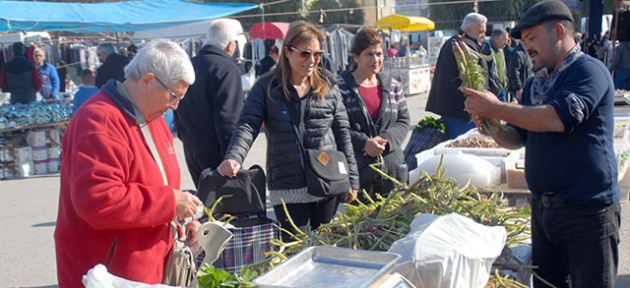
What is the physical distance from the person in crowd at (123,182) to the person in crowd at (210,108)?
222 cm

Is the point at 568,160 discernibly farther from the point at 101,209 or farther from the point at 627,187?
the point at 627,187

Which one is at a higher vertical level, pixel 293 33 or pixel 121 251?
pixel 293 33

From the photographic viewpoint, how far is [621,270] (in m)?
5.07

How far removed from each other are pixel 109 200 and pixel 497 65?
6564mm

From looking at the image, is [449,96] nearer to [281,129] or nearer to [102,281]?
[281,129]

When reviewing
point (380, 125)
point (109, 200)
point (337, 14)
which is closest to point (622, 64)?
point (380, 125)

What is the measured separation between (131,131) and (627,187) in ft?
18.3

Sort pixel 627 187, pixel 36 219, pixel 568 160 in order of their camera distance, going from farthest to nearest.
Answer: pixel 36 219
pixel 627 187
pixel 568 160

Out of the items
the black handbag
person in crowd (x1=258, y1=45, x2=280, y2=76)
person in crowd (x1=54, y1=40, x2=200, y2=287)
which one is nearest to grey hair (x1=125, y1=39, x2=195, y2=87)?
person in crowd (x1=54, y1=40, x2=200, y2=287)

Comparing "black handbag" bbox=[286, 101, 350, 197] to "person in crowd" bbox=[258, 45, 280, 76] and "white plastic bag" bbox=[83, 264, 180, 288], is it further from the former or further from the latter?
"person in crowd" bbox=[258, 45, 280, 76]

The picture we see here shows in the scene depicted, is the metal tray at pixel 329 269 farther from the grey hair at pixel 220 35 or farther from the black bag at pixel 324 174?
the grey hair at pixel 220 35

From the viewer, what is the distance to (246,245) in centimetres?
328

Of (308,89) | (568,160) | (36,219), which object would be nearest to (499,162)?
(308,89)

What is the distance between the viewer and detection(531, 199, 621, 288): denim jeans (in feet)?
9.56
